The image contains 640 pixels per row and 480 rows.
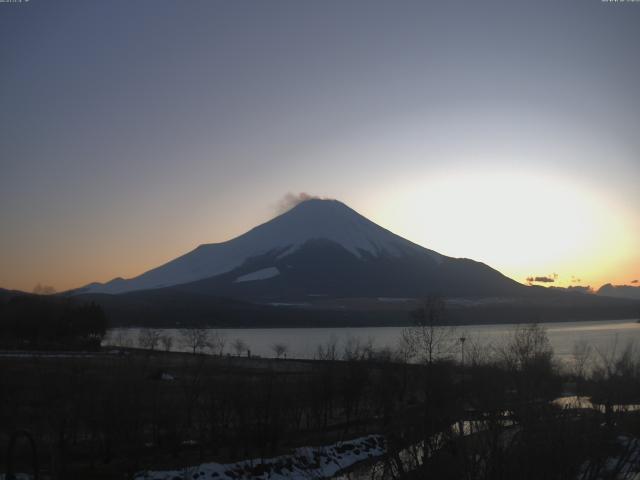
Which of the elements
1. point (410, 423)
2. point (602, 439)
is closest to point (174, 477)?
point (410, 423)

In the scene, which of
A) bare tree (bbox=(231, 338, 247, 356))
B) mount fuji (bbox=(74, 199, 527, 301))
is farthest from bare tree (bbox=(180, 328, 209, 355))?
mount fuji (bbox=(74, 199, 527, 301))

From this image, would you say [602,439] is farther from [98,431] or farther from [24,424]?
[24,424]

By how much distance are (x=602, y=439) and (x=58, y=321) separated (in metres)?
50.8

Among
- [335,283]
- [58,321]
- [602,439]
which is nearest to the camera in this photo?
[602,439]

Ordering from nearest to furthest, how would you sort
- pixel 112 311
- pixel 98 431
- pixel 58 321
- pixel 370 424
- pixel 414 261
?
pixel 98 431 → pixel 370 424 → pixel 58 321 → pixel 112 311 → pixel 414 261

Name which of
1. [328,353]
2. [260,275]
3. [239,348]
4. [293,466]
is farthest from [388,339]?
[260,275]

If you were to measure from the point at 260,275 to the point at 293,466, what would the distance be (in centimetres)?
17024

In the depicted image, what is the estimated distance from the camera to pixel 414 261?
191000mm

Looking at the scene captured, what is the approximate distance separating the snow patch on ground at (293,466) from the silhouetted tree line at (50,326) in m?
33.5

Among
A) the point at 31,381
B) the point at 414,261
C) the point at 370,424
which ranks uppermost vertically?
the point at 414,261

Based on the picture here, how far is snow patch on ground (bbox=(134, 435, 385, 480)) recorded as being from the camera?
13555 mm

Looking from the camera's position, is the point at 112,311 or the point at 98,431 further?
the point at 112,311

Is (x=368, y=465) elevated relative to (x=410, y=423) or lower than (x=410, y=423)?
lower

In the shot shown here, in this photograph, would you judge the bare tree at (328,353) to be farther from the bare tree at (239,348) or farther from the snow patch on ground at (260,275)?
the snow patch on ground at (260,275)
